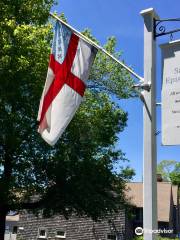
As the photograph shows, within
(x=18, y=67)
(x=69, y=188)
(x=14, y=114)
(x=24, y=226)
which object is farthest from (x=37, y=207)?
(x=24, y=226)

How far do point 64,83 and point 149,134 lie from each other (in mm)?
1641

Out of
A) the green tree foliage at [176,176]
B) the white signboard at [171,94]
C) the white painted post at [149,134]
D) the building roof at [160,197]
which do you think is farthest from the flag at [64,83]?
the green tree foliage at [176,176]

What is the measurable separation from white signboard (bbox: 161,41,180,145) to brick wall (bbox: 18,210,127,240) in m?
36.4

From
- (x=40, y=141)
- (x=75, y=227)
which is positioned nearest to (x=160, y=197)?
(x=75, y=227)

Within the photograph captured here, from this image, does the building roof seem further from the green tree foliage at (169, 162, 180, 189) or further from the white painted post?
the white painted post

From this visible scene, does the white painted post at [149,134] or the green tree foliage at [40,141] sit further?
the green tree foliage at [40,141]

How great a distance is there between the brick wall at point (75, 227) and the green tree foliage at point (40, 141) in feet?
56.9

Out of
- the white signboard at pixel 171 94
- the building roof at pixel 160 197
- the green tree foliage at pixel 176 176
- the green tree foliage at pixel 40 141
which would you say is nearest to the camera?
the white signboard at pixel 171 94

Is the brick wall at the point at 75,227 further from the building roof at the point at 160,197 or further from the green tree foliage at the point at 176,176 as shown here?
the green tree foliage at the point at 176,176

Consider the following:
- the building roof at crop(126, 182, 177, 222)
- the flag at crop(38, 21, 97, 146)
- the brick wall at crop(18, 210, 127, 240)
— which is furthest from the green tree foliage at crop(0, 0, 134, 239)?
the building roof at crop(126, 182, 177, 222)

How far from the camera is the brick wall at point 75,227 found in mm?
44625

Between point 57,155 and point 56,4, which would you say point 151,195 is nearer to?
point 57,155

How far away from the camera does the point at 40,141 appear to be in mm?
23922

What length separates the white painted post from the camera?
7523 millimetres
